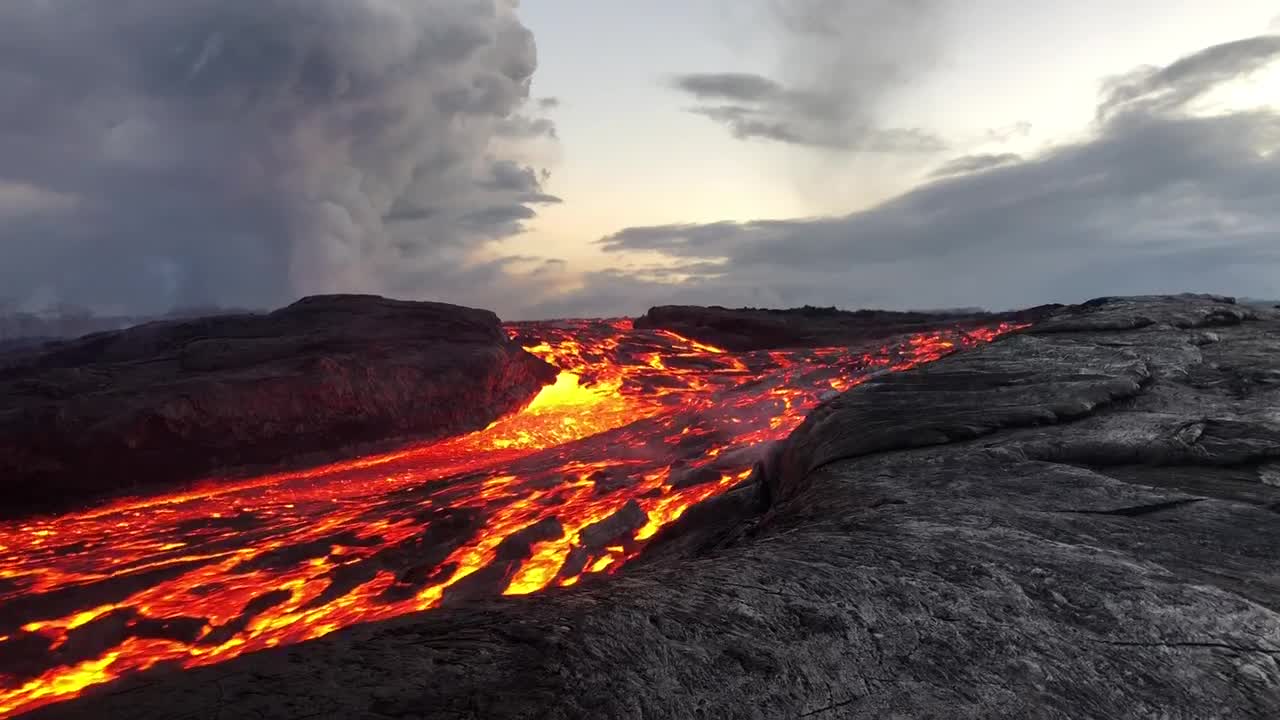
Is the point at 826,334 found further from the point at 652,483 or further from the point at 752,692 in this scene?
the point at 752,692

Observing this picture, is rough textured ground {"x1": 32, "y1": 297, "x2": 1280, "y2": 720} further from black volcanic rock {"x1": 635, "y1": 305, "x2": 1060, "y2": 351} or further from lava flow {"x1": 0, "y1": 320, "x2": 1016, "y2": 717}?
black volcanic rock {"x1": 635, "y1": 305, "x2": 1060, "y2": 351}

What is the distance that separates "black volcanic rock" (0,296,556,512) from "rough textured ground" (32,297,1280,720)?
1353 centimetres

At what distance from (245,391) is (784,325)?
27561mm

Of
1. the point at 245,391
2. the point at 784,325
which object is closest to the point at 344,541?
the point at 245,391

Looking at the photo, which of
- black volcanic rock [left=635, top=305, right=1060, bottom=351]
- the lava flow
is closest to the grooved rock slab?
black volcanic rock [left=635, top=305, right=1060, bottom=351]

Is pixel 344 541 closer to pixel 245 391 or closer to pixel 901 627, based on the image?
pixel 245 391

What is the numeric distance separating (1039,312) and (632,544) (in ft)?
134

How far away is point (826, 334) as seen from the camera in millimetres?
37062

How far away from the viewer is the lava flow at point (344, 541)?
8.09m

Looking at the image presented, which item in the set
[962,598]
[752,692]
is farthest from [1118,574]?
[752,692]

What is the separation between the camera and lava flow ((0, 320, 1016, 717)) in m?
8.09

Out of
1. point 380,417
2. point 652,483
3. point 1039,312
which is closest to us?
point 652,483

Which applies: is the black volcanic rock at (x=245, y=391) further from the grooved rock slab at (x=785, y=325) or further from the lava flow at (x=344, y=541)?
the grooved rock slab at (x=785, y=325)

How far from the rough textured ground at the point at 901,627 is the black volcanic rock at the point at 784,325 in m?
29.2
